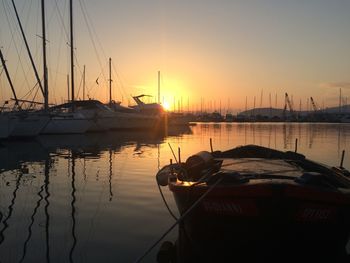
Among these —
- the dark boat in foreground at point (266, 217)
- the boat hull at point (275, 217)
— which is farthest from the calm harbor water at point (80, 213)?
the boat hull at point (275, 217)

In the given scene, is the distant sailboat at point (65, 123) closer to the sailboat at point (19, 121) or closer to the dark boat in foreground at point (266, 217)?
the sailboat at point (19, 121)

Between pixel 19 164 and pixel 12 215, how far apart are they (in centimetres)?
1149

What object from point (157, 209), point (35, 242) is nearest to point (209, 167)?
point (157, 209)

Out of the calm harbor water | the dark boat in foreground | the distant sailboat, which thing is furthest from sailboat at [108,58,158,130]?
the dark boat in foreground

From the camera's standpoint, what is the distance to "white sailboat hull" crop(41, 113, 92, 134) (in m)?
48.4

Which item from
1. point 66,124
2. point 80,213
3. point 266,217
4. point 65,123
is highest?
point 65,123

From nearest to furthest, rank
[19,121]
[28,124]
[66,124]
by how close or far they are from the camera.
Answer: [19,121]
[28,124]
[66,124]

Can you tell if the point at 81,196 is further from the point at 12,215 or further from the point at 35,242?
the point at 35,242

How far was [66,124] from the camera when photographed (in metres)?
49.5

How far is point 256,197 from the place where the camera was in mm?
7109

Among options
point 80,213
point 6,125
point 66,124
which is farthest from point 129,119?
point 80,213

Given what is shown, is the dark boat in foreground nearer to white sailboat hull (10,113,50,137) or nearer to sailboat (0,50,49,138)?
sailboat (0,50,49,138)

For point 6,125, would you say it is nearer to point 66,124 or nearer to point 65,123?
point 65,123

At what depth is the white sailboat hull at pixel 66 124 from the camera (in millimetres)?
48438
